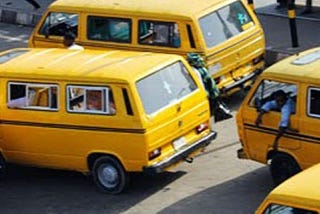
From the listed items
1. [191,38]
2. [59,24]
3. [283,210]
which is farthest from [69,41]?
[283,210]

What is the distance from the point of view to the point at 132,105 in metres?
12.7

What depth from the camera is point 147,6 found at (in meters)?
16.5

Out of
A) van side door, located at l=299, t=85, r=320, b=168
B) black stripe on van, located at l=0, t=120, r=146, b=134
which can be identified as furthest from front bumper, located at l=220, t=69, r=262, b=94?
van side door, located at l=299, t=85, r=320, b=168

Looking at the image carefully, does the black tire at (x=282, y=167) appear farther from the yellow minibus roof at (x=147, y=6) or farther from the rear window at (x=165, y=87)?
the yellow minibus roof at (x=147, y=6)

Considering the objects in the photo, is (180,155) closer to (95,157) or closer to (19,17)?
(95,157)

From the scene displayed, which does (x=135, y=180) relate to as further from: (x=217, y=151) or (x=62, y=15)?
(x=62, y=15)

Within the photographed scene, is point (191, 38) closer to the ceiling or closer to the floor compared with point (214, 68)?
closer to the ceiling

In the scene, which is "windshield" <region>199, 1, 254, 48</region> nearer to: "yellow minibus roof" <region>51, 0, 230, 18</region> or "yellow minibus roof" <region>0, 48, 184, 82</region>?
"yellow minibus roof" <region>51, 0, 230, 18</region>

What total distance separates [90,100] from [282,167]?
7.91ft

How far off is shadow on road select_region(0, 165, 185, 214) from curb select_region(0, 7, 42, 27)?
889 centimetres

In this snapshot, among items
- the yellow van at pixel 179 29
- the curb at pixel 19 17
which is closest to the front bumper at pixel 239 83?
the yellow van at pixel 179 29

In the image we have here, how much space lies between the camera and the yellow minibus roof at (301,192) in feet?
28.7

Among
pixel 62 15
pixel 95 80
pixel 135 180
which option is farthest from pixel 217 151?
pixel 62 15

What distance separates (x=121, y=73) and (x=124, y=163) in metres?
1.06
